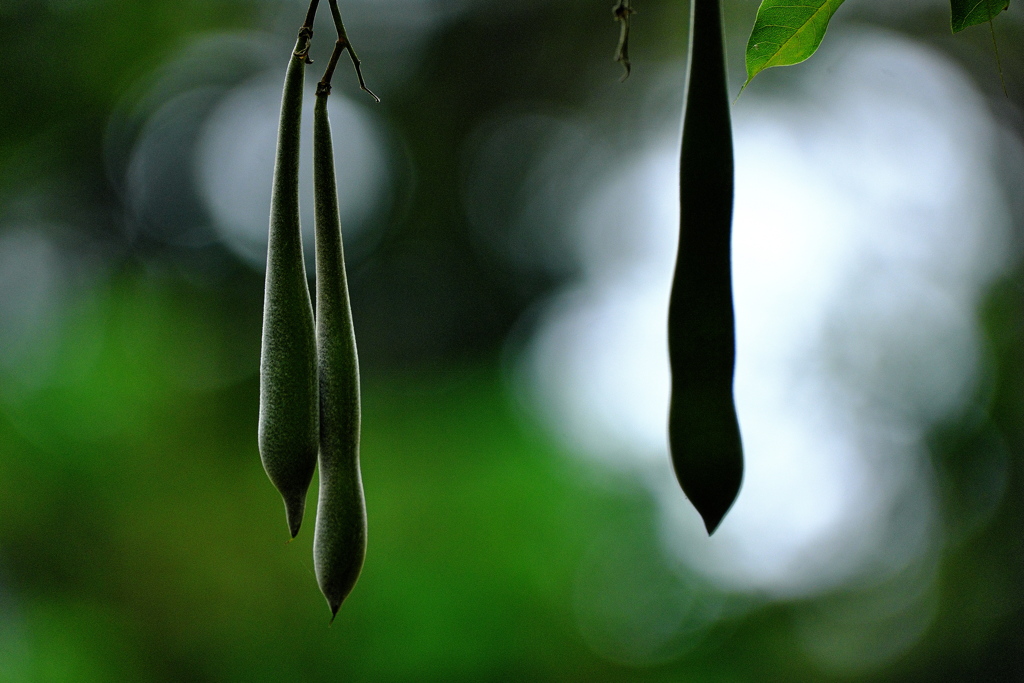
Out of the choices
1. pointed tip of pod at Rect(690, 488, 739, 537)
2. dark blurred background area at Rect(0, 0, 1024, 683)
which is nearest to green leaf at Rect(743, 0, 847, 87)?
pointed tip of pod at Rect(690, 488, 739, 537)

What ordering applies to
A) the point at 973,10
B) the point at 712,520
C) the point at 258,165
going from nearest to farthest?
the point at 712,520 < the point at 973,10 < the point at 258,165

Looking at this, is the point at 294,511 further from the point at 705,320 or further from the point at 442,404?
the point at 442,404

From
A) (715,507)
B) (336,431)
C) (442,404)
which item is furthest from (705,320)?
(442,404)

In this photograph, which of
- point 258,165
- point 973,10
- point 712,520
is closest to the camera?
point 712,520

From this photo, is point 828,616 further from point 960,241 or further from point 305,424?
point 305,424

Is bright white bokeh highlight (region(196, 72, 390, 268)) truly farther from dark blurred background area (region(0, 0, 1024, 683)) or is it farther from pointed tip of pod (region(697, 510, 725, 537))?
pointed tip of pod (region(697, 510, 725, 537))

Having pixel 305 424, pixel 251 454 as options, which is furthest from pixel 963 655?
pixel 305 424
